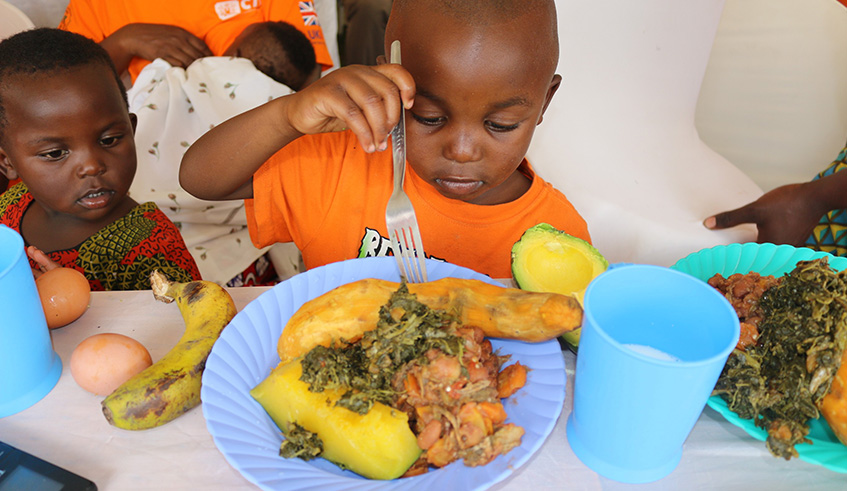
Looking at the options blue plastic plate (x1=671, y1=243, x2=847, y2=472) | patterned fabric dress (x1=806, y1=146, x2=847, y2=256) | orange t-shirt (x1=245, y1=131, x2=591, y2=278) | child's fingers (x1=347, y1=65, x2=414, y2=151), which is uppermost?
child's fingers (x1=347, y1=65, x2=414, y2=151)

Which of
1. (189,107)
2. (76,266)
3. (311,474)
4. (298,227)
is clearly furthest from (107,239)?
(311,474)

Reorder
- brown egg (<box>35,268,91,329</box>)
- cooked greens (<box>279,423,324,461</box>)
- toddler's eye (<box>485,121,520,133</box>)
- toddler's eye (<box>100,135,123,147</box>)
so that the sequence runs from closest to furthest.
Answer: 1. cooked greens (<box>279,423,324,461</box>)
2. brown egg (<box>35,268,91,329</box>)
3. toddler's eye (<box>485,121,520,133</box>)
4. toddler's eye (<box>100,135,123,147</box>)

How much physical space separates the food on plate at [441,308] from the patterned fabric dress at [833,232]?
1.43m

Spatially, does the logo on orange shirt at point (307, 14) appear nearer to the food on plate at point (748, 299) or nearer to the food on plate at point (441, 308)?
the food on plate at point (441, 308)

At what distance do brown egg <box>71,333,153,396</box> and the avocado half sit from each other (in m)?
0.66

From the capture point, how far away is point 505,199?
59.8 inches

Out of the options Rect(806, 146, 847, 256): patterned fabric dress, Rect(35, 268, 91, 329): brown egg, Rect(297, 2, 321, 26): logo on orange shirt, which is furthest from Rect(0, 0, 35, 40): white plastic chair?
Rect(806, 146, 847, 256): patterned fabric dress

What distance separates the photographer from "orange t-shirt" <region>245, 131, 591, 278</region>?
1427 millimetres

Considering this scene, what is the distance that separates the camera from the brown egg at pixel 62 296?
1.01m

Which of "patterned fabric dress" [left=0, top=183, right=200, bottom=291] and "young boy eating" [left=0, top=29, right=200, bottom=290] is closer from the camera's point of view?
"young boy eating" [left=0, top=29, right=200, bottom=290]

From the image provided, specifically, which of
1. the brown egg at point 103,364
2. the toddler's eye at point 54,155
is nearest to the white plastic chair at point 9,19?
the toddler's eye at point 54,155

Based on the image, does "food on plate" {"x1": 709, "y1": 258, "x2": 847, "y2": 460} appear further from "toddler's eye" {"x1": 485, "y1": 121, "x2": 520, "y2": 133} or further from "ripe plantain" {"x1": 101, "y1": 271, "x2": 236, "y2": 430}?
"ripe plantain" {"x1": 101, "y1": 271, "x2": 236, "y2": 430}

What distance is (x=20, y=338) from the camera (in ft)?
2.72

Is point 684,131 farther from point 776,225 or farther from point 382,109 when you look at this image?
point 382,109
